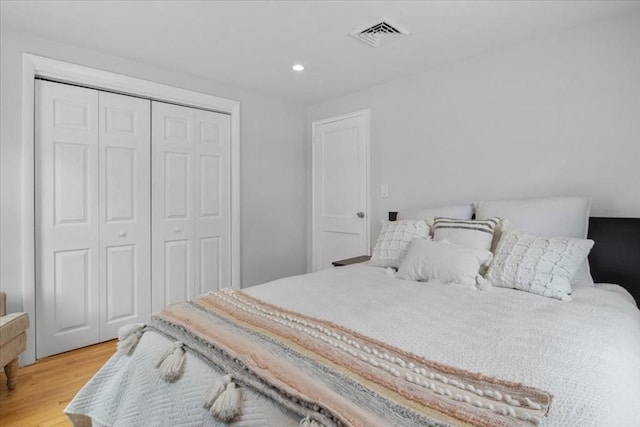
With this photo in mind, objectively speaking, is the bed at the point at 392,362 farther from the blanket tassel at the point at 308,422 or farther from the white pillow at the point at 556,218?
the white pillow at the point at 556,218

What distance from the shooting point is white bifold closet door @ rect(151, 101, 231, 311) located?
116 inches

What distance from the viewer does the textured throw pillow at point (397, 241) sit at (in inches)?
88.1

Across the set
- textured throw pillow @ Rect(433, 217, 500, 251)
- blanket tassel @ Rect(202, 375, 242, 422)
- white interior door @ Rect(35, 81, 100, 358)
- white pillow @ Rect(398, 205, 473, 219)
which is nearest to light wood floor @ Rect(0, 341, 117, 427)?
white interior door @ Rect(35, 81, 100, 358)

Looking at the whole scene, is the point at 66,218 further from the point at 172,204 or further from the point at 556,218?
the point at 556,218

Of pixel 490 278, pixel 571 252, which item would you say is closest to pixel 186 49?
pixel 490 278

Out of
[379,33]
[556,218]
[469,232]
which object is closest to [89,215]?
[379,33]

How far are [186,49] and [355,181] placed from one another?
1874 mm

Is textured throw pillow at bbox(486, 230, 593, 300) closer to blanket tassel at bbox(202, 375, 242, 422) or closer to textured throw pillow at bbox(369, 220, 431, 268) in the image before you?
textured throw pillow at bbox(369, 220, 431, 268)

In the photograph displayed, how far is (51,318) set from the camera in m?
2.45

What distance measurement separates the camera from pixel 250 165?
3.50 meters

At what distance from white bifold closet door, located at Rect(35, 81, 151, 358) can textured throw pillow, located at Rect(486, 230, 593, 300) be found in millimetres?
2653

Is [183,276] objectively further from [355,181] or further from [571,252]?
[571,252]

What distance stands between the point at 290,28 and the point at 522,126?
1705 mm

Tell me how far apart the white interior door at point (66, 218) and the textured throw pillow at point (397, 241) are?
84.9 inches
